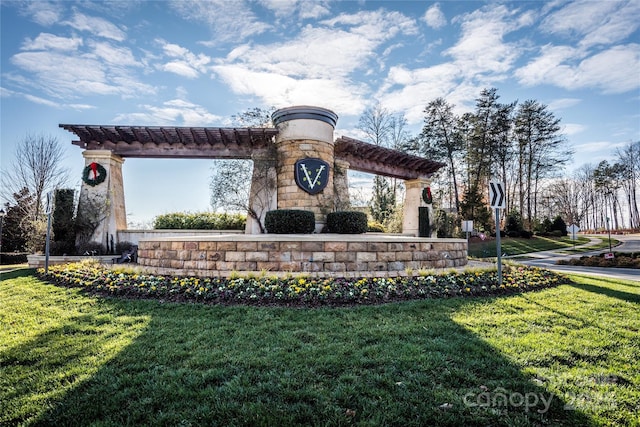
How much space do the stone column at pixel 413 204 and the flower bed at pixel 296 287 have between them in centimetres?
976

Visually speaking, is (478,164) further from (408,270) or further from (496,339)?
(496,339)

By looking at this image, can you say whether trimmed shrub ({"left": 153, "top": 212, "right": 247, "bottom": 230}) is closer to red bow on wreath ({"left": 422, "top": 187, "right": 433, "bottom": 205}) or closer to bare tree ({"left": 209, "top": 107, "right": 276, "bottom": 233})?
bare tree ({"left": 209, "top": 107, "right": 276, "bottom": 233})

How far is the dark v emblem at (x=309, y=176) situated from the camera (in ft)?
36.2

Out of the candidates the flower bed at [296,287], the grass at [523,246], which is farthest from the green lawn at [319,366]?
the grass at [523,246]

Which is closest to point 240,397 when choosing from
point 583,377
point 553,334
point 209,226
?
point 583,377

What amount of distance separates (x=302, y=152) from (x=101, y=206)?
24.8ft

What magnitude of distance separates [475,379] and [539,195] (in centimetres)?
3512

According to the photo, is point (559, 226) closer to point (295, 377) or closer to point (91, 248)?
point (91, 248)

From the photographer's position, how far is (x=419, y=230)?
16922 millimetres

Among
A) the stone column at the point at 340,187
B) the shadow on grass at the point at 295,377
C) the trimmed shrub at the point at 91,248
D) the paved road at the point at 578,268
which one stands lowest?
the paved road at the point at 578,268

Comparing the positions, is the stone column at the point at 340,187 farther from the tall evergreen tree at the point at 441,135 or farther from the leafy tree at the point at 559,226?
the leafy tree at the point at 559,226

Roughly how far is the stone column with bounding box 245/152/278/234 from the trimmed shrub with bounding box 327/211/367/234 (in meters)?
2.22

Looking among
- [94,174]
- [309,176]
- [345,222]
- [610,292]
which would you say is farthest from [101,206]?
[610,292]

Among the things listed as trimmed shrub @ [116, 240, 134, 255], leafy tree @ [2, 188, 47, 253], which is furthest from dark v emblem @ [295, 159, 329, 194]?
leafy tree @ [2, 188, 47, 253]
